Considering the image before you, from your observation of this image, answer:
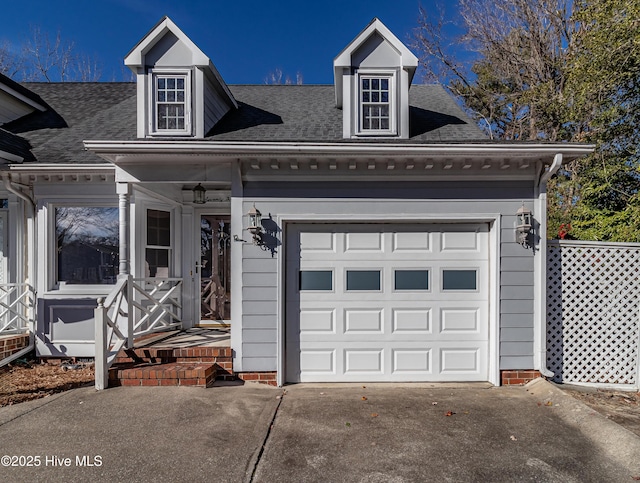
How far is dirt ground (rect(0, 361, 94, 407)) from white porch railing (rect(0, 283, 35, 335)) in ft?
1.99

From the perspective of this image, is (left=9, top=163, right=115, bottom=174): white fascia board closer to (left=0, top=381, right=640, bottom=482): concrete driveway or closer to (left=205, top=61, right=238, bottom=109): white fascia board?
(left=205, top=61, right=238, bottom=109): white fascia board

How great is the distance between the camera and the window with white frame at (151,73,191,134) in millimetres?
5734

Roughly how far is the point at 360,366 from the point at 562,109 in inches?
407

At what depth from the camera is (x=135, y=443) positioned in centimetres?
329

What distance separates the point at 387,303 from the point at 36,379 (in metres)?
5.09

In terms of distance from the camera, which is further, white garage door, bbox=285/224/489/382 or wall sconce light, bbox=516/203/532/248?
white garage door, bbox=285/224/489/382

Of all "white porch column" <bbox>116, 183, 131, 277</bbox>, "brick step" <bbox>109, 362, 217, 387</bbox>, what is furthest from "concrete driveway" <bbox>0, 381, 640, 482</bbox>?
"white porch column" <bbox>116, 183, 131, 277</bbox>

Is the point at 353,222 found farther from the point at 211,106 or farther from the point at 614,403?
the point at 614,403

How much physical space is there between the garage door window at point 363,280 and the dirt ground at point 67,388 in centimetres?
270

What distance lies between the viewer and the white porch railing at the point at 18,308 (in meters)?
5.83

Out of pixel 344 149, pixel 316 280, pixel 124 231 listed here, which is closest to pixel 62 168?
pixel 124 231

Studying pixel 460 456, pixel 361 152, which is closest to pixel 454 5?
pixel 361 152

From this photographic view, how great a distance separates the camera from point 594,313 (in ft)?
15.7

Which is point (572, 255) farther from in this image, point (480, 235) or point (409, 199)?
point (409, 199)
